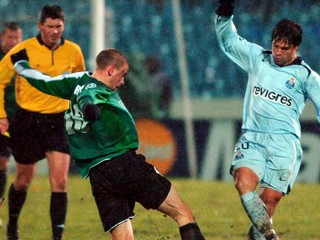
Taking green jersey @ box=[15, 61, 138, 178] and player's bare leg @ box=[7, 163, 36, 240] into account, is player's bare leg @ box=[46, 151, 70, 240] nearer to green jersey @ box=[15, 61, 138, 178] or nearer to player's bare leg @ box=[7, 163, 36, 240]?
player's bare leg @ box=[7, 163, 36, 240]

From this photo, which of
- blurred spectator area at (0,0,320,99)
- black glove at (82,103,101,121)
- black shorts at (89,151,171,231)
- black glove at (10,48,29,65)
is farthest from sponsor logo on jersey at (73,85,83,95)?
blurred spectator area at (0,0,320,99)

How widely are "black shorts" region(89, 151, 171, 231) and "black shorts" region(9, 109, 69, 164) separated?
101 inches

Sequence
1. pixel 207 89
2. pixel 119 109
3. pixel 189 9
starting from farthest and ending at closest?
pixel 189 9, pixel 207 89, pixel 119 109

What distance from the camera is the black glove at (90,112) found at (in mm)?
6551

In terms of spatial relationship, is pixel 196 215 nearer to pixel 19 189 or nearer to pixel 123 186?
pixel 19 189

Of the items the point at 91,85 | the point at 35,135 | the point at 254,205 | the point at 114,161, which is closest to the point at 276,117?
the point at 254,205

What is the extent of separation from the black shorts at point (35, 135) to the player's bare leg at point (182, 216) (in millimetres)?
2770

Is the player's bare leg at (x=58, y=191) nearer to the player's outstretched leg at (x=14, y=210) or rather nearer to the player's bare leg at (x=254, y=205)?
the player's outstretched leg at (x=14, y=210)

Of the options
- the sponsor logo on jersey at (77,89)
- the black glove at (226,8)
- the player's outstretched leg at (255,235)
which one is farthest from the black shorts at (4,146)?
the sponsor logo on jersey at (77,89)

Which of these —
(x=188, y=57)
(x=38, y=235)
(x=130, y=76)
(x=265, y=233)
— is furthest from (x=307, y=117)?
(x=265, y=233)

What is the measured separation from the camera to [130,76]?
17.9 metres

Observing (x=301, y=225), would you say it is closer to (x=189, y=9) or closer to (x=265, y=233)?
(x=265, y=233)

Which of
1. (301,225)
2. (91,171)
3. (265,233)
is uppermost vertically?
(91,171)

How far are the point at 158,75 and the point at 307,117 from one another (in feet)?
12.2
